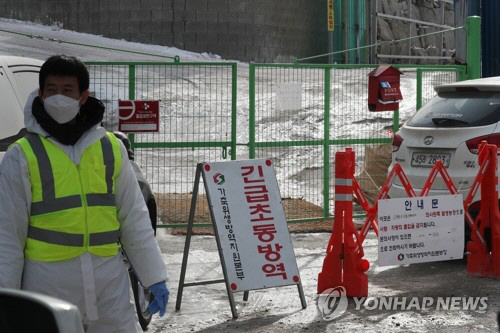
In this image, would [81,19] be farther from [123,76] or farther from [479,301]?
[479,301]

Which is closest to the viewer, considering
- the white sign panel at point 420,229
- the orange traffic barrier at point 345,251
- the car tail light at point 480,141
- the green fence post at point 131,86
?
the orange traffic barrier at point 345,251

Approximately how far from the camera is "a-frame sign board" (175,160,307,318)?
7633 millimetres

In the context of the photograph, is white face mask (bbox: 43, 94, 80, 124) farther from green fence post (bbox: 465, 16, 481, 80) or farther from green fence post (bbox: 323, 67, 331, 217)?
green fence post (bbox: 465, 16, 481, 80)

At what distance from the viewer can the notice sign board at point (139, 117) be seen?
10.7 m

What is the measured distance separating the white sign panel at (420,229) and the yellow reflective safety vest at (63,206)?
4226 millimetres

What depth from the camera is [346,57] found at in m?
27.4

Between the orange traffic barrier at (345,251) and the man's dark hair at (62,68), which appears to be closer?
the man's dark hair at (62,68)

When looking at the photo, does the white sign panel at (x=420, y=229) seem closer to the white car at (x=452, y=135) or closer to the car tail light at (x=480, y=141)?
the white car at (x=452, y=135)

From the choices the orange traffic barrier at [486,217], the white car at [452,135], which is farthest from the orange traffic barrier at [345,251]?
the white car at [452,135]

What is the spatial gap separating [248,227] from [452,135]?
8.58 feet

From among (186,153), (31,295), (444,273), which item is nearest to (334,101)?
(186,153)

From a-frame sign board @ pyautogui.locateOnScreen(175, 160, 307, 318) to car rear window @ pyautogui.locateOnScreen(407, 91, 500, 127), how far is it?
7.86 ft

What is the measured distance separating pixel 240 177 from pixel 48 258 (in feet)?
12.6

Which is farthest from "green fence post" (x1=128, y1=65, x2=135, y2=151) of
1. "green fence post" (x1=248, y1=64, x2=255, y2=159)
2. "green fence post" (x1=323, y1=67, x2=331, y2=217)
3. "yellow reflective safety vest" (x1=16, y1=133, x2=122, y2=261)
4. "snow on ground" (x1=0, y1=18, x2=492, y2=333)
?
"yellow reflective safety vest" (x1=16, y1=133, x2=122, y2=261)
